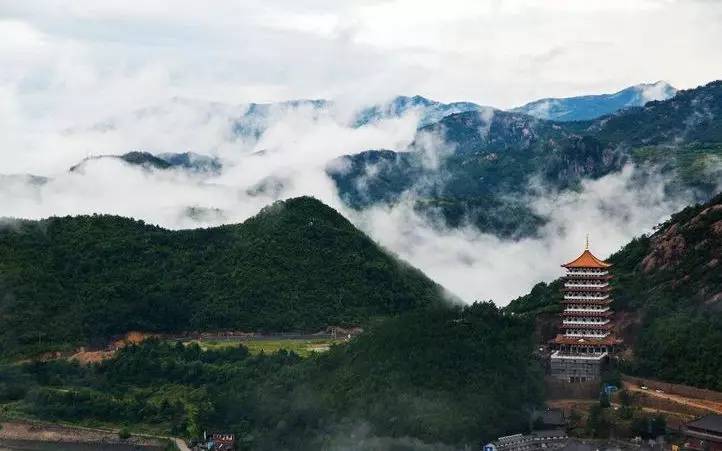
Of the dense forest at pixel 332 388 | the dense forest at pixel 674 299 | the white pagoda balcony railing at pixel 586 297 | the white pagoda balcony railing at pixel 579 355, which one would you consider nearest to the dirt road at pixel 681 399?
the dense forest at pixel 674 299

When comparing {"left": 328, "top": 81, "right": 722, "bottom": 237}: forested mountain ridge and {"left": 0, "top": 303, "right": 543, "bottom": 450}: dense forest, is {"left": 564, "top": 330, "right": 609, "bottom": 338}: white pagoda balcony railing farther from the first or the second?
{"left": 328, "top": 81, "right": 722, "bottom": 237}: forested mountain ridge

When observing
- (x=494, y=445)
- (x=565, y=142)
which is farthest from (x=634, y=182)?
(x=494, y=445)

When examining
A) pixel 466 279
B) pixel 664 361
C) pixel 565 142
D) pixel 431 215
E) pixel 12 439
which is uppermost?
pixel 565 142

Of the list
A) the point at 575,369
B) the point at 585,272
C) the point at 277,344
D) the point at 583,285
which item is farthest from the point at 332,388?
the point at 277,344

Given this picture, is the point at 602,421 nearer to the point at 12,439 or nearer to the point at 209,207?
the point at 12,439

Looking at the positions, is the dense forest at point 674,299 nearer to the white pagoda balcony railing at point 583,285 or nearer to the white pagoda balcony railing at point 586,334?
the white pagoda balcony railing at point 586,334

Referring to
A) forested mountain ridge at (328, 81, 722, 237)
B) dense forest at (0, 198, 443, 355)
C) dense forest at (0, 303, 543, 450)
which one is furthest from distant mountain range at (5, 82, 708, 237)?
dense forest at (0, 303, 543, 450)

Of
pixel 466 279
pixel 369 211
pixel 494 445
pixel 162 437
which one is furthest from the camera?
pixel 369 211
